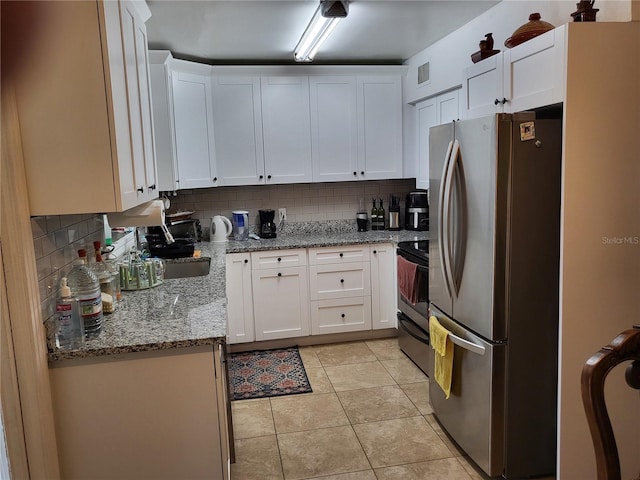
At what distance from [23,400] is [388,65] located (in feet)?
12.7

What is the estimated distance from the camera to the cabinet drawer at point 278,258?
3.99 meters

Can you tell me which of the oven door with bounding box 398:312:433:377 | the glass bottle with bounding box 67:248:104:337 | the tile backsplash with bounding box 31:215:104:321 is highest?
the tile backsplash with bounding box 31:215:104:321

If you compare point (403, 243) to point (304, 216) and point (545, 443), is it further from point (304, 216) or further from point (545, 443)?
point (545, 443)

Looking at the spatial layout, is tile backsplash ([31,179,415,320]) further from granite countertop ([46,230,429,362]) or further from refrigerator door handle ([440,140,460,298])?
refrigerator door handle ([440,140,460,298])

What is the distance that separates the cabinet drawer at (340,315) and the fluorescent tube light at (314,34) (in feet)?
6.36

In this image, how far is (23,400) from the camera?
5.41 feet

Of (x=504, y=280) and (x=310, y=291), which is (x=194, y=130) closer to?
(x=310, y=291)

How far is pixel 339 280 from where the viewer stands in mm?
4168

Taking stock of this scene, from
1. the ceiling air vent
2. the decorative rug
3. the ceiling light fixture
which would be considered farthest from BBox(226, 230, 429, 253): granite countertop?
the ceiling light fixture

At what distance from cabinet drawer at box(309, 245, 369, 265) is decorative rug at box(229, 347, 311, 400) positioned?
78 cm

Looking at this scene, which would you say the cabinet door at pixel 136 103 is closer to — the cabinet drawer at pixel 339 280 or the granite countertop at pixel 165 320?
the granite countertop at pixel 165 320

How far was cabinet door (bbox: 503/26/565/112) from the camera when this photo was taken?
204 cm

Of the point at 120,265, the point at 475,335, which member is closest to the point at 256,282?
the point at 120,265

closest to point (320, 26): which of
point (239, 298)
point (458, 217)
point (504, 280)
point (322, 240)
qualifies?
point (458, 217)
